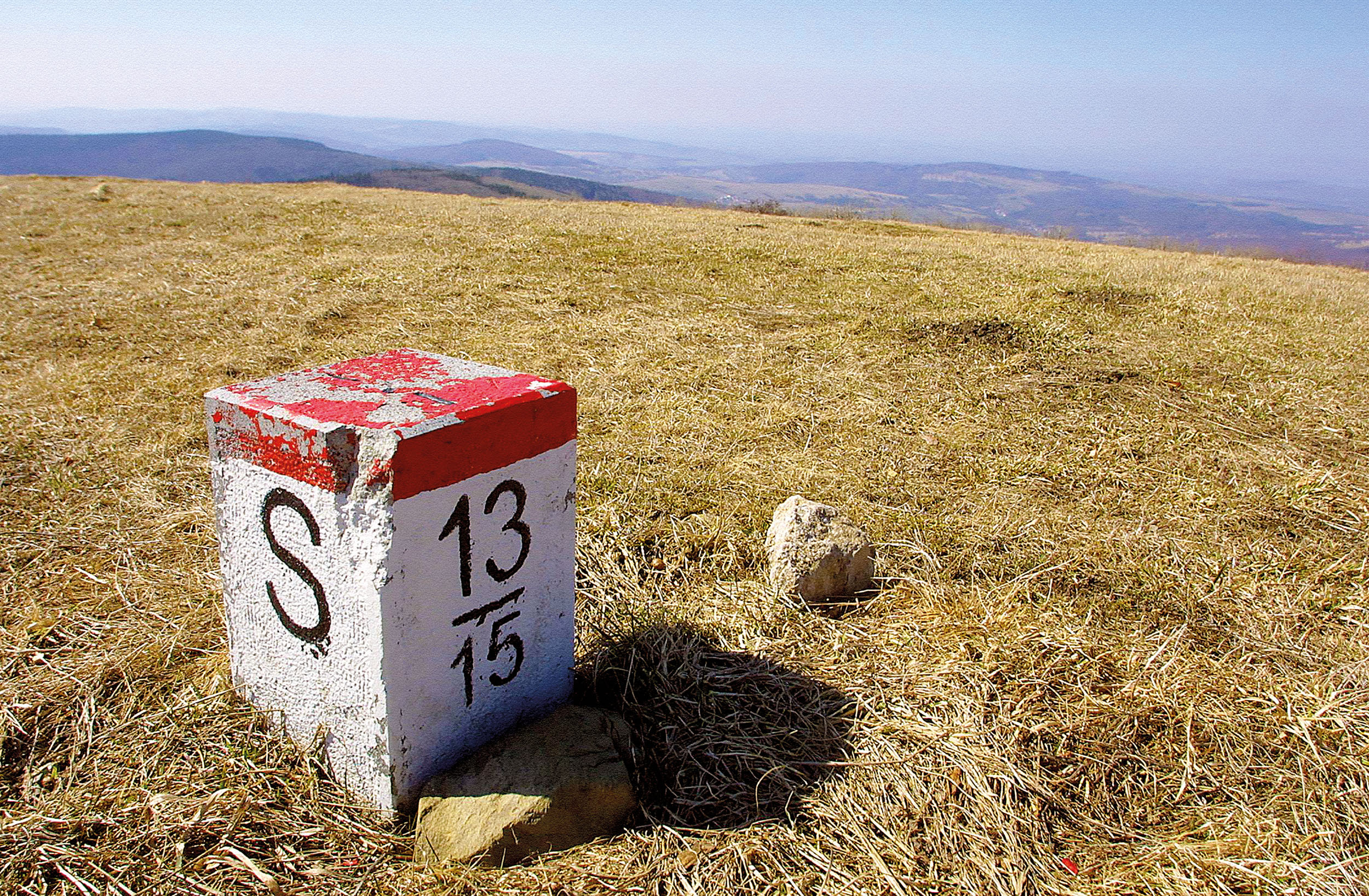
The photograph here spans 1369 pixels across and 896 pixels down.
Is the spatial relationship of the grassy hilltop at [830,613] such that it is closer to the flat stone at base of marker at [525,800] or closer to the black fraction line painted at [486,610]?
the flat stone at base of marker at [525,800]

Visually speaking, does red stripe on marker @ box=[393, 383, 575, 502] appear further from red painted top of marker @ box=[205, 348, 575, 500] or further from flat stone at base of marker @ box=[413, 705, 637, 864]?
flat stone at base of marker @ box=[413, 705, 637, 864]

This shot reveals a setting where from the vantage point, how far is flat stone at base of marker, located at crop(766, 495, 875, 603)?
3.22 meters

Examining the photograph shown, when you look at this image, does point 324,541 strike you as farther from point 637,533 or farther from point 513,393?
point 637,533

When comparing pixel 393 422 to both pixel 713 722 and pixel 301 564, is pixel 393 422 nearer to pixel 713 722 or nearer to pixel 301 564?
pixel 301 564

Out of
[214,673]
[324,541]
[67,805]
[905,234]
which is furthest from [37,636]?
[905,234]

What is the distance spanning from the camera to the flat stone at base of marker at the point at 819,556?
10.6ft

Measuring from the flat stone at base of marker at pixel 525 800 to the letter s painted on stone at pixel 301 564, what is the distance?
1.73ft

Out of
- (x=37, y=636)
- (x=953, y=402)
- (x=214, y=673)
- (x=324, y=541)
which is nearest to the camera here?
(x=324, y=541)

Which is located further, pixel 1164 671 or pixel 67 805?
pixel 1164 671

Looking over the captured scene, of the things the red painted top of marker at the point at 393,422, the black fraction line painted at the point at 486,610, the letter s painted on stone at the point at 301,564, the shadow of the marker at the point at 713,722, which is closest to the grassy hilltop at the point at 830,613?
the shadow of the marker at the point at 713,722

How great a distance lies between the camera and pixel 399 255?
10.0 m

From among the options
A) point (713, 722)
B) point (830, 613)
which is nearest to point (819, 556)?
point (830, 613)

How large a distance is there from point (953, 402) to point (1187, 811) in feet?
11.4

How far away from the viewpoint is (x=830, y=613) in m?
3.22
